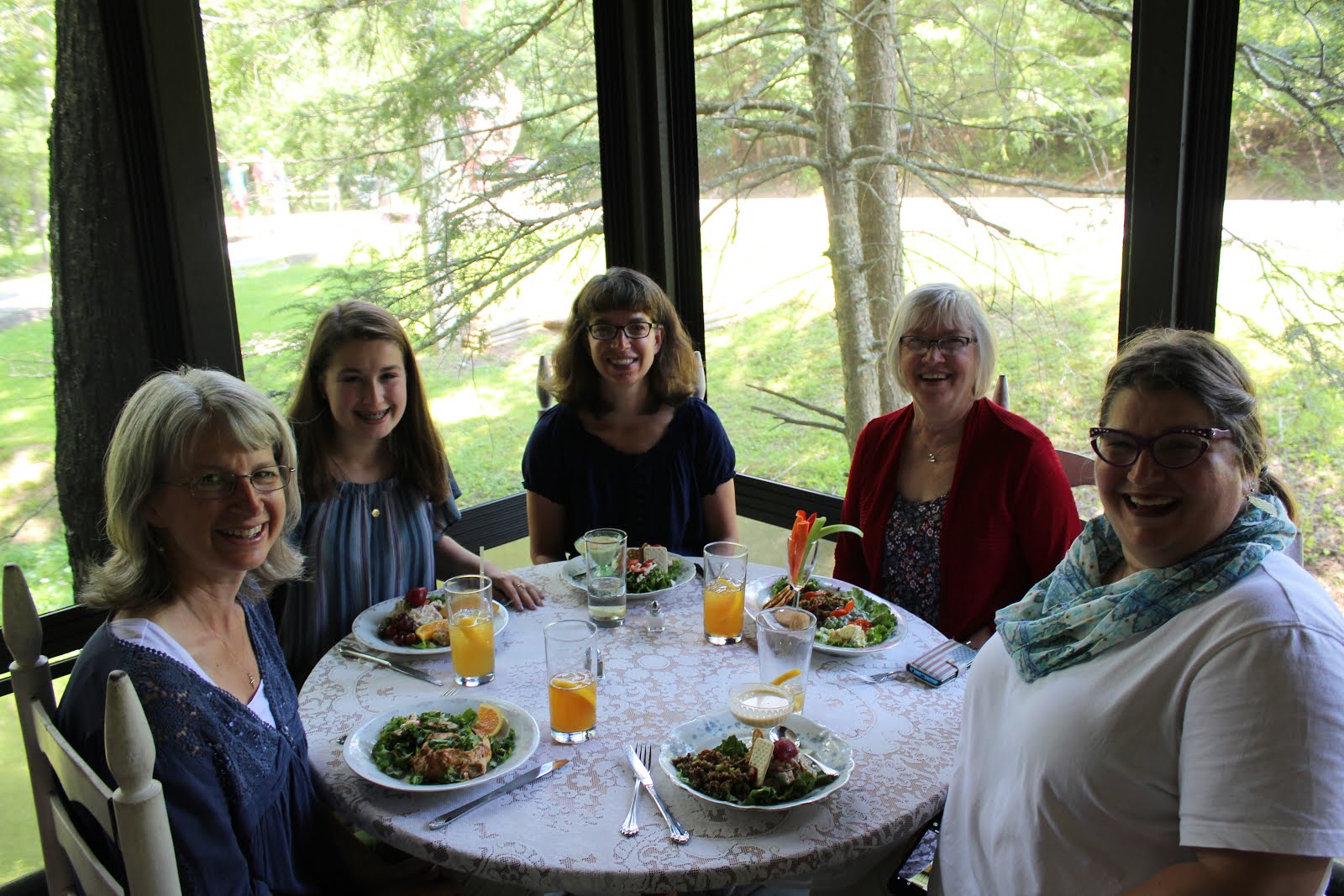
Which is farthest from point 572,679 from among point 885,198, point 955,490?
point 885,198

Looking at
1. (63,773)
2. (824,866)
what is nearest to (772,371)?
(824,866)

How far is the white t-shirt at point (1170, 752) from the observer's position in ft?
2.94

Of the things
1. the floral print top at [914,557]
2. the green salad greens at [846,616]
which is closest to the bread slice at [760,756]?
the green salad greens at [846,616]

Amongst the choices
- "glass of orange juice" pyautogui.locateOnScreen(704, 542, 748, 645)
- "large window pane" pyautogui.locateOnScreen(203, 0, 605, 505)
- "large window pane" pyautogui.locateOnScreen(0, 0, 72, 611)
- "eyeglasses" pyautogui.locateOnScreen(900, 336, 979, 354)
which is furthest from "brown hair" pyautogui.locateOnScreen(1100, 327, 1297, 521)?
"large window pane" pyautogui.locateOnScreen(0, 0, 72, 611)

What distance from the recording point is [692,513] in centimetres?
246

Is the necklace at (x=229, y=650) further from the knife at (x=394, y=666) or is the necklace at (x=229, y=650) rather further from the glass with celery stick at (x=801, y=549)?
the glass with celery stick at (x=801, y=549)

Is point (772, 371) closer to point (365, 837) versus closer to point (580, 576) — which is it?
point (580, 576)

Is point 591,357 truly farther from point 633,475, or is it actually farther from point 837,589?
point 837,589

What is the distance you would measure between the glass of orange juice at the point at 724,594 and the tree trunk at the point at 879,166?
4.66 ft

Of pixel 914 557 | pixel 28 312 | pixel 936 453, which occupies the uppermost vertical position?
pixel 28 312

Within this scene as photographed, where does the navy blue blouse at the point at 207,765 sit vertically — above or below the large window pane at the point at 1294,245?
below

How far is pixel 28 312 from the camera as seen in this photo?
215 cm

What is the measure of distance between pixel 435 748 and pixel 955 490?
4.16 ft

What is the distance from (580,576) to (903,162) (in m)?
1.96
